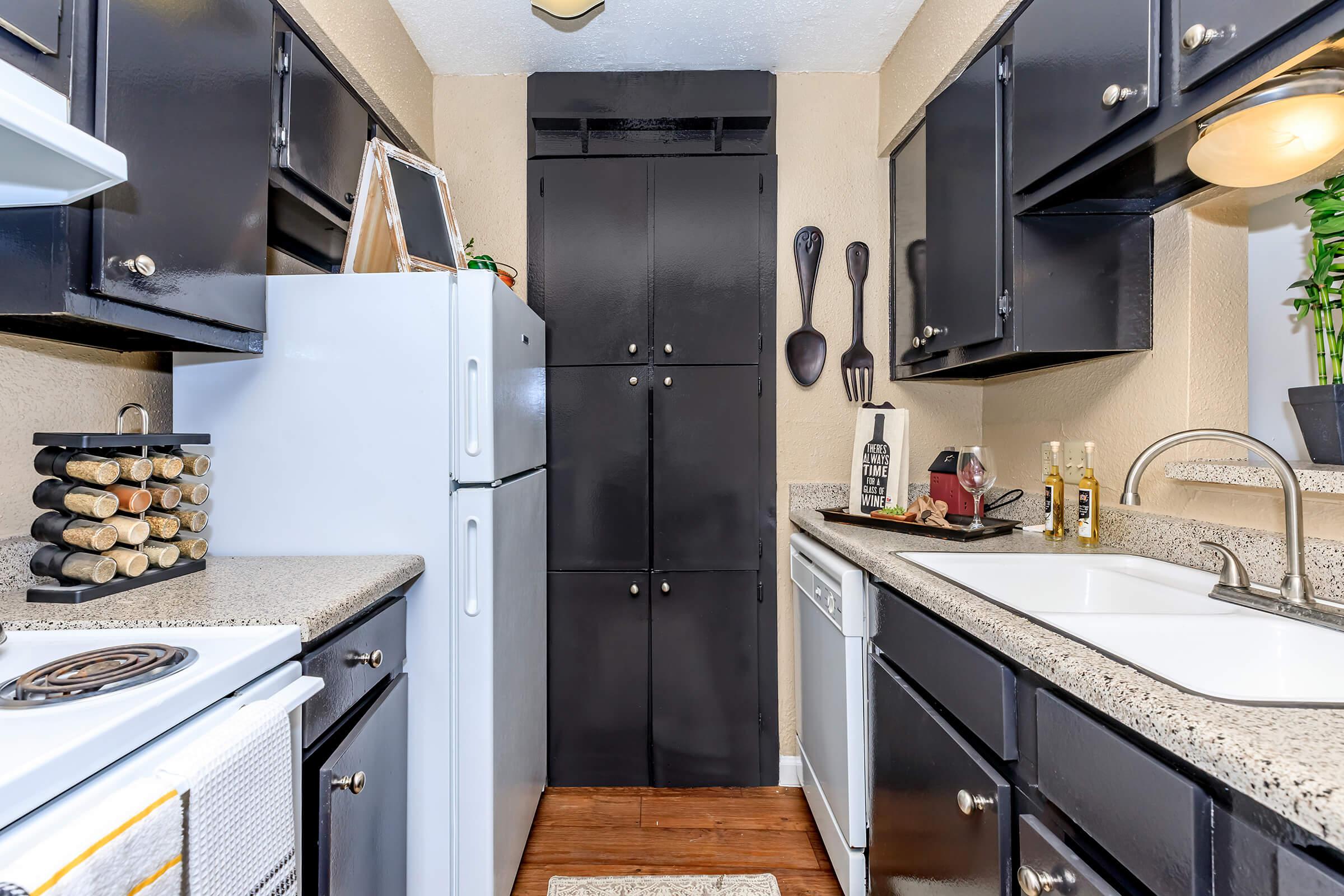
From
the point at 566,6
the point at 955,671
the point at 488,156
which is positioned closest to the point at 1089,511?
the point at 955,671

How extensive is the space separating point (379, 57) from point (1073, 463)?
A: 2.29 m

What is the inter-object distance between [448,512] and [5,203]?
0.84 meters

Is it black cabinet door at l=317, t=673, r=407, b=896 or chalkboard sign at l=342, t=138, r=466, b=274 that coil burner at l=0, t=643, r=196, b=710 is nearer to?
black cabinet door at l=317, t=673, r=407, b=896

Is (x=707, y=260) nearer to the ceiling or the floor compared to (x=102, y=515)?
nearer to the ceiling

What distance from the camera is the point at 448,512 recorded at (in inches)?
57.1

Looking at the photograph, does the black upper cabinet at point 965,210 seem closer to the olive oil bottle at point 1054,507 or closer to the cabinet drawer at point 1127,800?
the olive oil bottle at point 1054,507

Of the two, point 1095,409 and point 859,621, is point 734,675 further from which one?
A: point 1095,409

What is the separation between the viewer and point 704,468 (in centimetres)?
231

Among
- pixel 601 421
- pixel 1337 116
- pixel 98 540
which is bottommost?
pixel 98 540

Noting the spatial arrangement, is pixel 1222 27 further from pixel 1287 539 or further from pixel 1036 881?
pixel 1036 881

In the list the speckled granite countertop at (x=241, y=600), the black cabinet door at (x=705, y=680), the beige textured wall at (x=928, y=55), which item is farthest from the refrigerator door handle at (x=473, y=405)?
the beige textured wall at (x=928, y=55)

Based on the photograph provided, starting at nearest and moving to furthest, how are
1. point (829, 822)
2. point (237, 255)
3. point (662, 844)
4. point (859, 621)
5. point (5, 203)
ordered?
1. point (5, 203)
2. point (237, 255)
3. point (859, 621)
4. point (829, 822)
5. point (662, 844)

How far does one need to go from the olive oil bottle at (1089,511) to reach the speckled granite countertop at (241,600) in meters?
1.57

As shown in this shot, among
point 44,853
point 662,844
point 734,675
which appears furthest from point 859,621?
point 44,853
